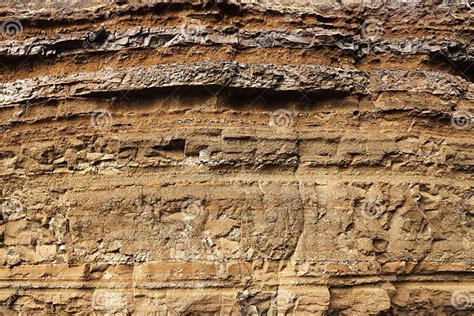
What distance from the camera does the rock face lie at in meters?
5.80

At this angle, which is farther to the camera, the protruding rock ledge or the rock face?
the protruding rock ledge

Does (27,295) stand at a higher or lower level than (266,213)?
lower

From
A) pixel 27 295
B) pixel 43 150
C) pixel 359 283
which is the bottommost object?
pixel 27 295

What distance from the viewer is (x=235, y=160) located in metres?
6.04

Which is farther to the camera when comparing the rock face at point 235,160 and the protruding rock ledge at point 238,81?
the protruding rock ledge at point 238,81

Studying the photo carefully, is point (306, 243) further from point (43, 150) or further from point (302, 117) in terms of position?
point (43, 150)

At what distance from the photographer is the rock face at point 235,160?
580 cm

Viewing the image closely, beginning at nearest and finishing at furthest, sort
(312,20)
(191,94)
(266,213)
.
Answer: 1. (266,213)
2. (191,94)
3. (312,20)

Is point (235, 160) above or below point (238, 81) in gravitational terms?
below

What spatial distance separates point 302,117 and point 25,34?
3.88 meters

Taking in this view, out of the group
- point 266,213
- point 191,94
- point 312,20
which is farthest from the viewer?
point 312,20

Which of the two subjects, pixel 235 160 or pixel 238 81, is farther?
pixel 238 81

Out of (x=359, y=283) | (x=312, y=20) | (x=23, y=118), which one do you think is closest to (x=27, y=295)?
(x=23, y=118)

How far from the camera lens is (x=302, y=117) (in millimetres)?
6453
